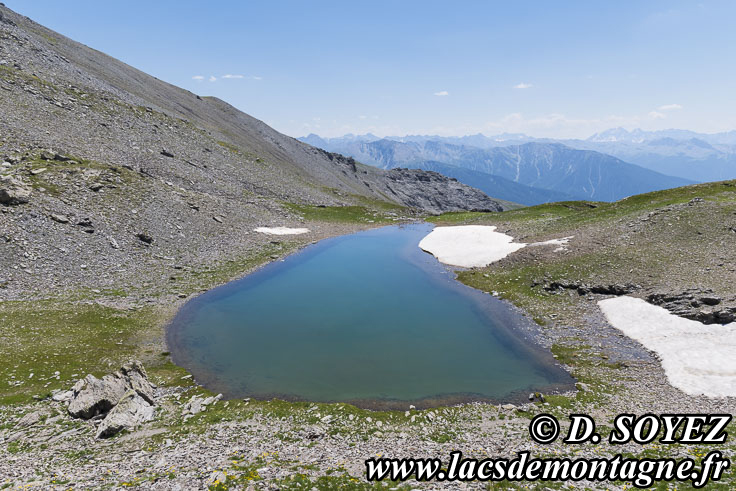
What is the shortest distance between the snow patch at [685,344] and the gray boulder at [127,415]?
36.1 meters

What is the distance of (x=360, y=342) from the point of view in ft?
112

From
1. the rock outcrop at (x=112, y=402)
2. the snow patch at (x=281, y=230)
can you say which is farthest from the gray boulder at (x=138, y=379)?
the snow patch at (x=281, y=230)

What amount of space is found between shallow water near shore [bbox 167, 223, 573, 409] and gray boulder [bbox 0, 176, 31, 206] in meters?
26.3

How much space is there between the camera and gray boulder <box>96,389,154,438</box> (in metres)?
19.4

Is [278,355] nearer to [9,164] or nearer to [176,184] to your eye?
[9,164]

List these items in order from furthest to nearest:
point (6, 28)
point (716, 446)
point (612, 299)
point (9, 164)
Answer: point (6, 28) → point (9, 164) → point (612, 299) → point (716, 446)

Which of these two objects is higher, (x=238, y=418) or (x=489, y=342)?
(x=489, y=342)

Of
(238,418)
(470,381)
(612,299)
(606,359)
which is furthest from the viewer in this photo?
(612,299)

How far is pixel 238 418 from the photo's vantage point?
864 inches

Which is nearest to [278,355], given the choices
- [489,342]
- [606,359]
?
[489,342]

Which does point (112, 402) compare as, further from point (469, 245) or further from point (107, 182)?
point (469, 245)

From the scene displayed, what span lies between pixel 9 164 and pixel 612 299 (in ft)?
276

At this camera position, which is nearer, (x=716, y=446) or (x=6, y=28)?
(x=716, y=446)

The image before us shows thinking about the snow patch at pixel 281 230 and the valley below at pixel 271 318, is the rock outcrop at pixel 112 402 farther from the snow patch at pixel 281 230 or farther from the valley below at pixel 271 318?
the snow patch at pixel 281 230
